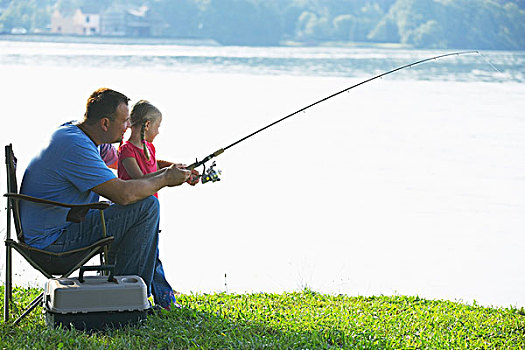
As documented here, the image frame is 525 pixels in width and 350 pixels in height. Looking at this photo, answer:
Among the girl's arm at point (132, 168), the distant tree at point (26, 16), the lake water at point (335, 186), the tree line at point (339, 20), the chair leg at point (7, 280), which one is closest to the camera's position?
the chair leg at point (7, 280)

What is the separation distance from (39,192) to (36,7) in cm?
5278

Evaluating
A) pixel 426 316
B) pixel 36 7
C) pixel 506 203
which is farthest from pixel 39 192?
pixel 36 7

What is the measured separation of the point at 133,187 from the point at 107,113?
1.05ft

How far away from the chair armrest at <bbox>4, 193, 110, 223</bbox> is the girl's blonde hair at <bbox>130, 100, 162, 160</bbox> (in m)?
0.46

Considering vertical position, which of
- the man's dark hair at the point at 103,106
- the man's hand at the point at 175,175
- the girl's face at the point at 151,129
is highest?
the man's dark hair at the point at 103,106

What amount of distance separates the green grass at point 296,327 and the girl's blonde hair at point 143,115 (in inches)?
29.6

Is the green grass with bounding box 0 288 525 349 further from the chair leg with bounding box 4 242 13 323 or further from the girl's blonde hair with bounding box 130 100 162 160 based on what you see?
the girl's blonde hair with bounding box 130 100 162 160

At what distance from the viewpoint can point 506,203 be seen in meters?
8.50

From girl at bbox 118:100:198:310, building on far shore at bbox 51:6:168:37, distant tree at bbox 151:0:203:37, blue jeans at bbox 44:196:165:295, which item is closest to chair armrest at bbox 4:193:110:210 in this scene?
blue jeans at bbox 44:196:165:295

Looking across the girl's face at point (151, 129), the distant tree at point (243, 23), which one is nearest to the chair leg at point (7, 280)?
the girl's face at point (151, 129)

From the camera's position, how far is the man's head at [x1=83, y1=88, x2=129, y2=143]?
10.3 feet

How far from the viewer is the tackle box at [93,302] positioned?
9.70 ft

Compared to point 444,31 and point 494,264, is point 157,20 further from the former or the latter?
point 494,264

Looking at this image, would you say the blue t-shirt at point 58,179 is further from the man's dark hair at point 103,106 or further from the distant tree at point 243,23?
the distant tree at point 243,23
